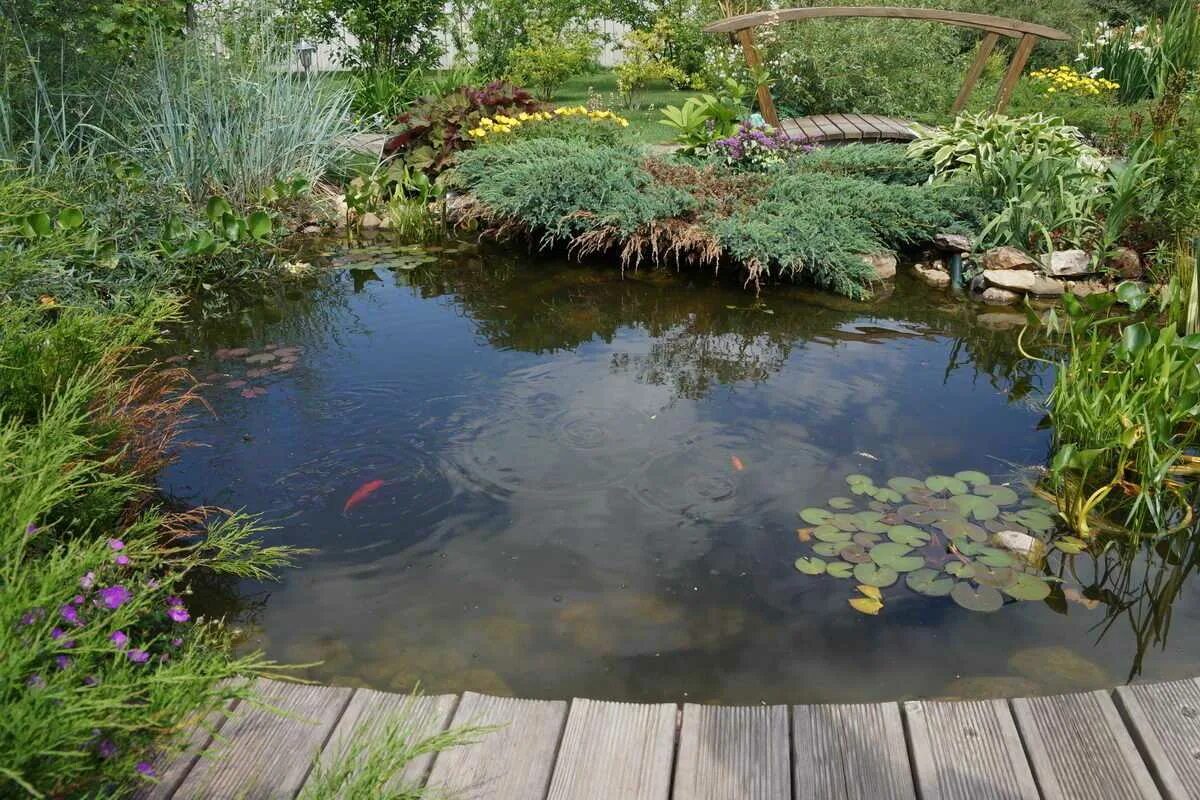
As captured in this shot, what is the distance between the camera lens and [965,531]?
3.42 meters

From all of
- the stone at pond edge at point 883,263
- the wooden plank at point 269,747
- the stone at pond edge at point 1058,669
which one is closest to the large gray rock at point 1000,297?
the stone at pond edge at point 883,263

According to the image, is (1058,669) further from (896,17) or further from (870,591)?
(896,17)

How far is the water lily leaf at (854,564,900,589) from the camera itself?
3.17 meters

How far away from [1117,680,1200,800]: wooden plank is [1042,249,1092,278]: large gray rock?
168 inches

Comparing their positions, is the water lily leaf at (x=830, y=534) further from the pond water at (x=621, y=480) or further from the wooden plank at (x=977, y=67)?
the wooden plank at (x=977, y=67)

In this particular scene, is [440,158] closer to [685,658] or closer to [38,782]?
[685,658]

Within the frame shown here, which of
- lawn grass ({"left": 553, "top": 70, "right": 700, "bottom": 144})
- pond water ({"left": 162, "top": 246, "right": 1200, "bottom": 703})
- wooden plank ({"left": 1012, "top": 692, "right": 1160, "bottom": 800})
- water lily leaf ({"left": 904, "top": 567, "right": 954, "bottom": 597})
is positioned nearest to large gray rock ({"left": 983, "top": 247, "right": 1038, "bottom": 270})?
pond water ({"left": 162, "top": 246, "right": 1200, "bottom": 703})

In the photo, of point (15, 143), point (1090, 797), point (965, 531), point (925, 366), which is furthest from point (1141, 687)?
point (15, 143)

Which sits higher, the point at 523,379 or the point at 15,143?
the point at 15,143

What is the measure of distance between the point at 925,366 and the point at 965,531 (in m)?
1.75

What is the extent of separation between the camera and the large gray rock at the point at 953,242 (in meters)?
6.40

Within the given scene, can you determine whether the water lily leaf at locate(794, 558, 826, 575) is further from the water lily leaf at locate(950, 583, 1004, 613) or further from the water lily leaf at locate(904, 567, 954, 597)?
the water lily leaf at locate(950, 583, 1004, 613)

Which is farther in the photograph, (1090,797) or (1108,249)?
(1108,249)

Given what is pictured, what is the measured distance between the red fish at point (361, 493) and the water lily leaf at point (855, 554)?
174 cm
